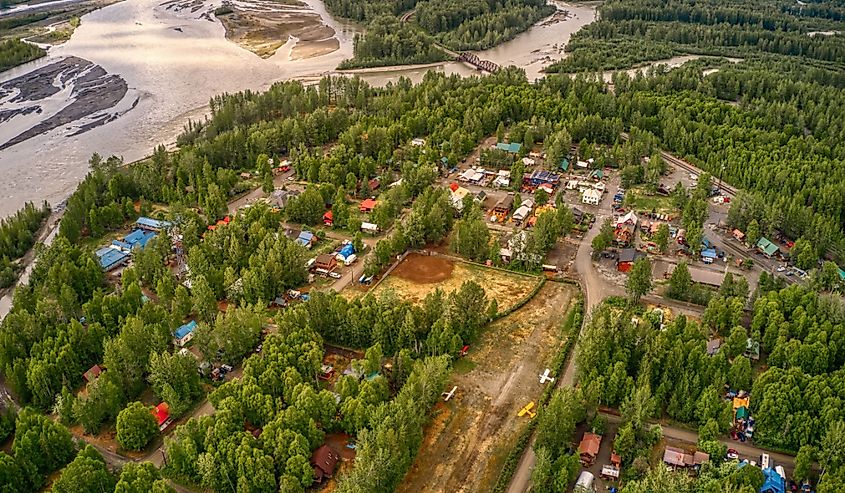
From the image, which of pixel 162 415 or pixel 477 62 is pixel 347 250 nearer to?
pixel 162 415

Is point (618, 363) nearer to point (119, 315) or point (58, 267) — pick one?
point (119, 315)

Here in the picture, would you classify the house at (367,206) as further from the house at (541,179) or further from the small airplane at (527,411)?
the small airplane at (527,411)

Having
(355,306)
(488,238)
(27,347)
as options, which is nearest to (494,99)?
(488,238)

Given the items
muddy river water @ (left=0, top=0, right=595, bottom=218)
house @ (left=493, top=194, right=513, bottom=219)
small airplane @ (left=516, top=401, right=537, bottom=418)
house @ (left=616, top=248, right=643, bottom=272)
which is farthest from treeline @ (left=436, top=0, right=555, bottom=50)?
small airplane @ (left=516, top=401, right=537, bottom=418)

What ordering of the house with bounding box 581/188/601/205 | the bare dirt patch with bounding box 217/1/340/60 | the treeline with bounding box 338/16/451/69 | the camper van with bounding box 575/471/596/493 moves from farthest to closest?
the bare dirt patch with bounding box 217/1/340/60 < the treeline with bounding box 338/16/451/69 < the house with bounding box 581/188/601/205 < the camper van with bounding box 575/471/596/493

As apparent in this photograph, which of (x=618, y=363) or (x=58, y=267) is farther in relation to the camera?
(x=58, y=267)

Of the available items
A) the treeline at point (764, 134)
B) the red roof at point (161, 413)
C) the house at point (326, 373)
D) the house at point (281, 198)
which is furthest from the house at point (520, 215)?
the red roof at point (161, 413)

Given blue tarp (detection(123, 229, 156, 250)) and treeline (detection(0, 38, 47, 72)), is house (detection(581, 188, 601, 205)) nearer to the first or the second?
blue tarp (detection(123, 229, 156, 250))
